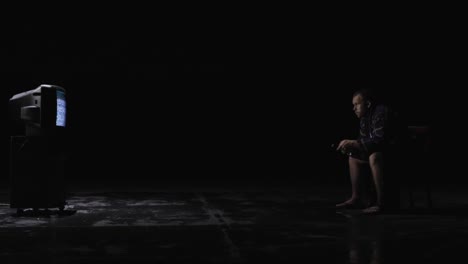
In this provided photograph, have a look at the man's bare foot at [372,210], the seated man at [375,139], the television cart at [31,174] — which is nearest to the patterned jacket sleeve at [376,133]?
the seated man at [375,139]

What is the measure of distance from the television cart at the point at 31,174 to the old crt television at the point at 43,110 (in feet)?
0.42

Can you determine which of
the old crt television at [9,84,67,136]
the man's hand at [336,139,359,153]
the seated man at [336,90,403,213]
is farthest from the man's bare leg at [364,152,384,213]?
the old crt television at [9,84,67,136]

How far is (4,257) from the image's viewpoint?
511 cm

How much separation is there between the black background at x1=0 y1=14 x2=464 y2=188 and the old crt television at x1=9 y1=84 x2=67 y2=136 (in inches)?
370

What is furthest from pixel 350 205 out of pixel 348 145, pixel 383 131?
pixel 383 131

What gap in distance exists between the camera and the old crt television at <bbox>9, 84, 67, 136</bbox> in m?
7.60

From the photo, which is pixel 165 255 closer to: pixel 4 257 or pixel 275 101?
pixel 4 257

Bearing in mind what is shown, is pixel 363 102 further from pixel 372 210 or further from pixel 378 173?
pixel 372 210

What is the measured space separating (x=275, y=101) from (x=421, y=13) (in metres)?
4.34

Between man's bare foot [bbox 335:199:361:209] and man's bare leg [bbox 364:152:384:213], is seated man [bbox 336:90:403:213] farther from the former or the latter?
man's bare foot [bbox 335:199:361:209]

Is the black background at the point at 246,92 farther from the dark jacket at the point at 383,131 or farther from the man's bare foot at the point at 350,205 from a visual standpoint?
the dark jacket at the point at 383,131

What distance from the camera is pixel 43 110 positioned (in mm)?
7602

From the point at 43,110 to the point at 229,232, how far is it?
2650 mm

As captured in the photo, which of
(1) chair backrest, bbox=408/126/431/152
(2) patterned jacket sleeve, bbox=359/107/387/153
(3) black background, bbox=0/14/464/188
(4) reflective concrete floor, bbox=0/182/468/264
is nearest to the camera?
(4) reflective concrete floor, bbox=0/182/468/264
